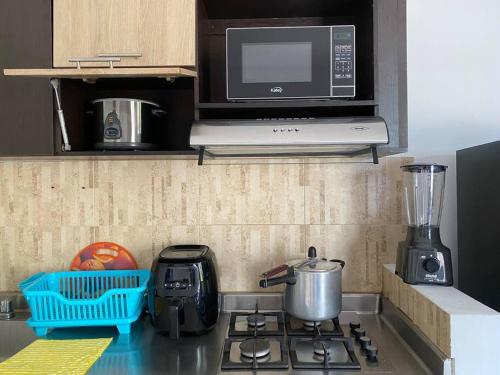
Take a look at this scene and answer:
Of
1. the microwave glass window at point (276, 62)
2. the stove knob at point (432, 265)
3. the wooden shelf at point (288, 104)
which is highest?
the microwave glass window at point (276, 62)

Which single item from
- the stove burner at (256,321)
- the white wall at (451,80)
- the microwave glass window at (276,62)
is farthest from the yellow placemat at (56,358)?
the white wall at (451,80)

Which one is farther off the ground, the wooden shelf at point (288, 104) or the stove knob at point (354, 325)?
the wooden shelf at point (288, 104)

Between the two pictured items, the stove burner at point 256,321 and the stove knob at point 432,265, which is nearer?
the stove knob at point 432,265

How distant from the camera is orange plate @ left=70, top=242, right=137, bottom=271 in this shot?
5.20ft

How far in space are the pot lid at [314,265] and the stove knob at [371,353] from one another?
25cm

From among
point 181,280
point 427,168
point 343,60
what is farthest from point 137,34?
point 427,168

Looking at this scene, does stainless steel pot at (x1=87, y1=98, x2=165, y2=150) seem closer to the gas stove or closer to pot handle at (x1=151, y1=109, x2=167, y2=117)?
pot handle at (x1=151, y1=109, x2=167, y2=117)

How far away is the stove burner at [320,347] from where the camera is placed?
1173 millimetres

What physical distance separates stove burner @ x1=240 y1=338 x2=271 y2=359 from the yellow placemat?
1.41 feet

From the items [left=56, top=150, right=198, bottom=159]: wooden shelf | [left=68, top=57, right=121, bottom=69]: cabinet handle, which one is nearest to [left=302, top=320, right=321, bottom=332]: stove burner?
[left=56, top=150, right=198, bottom=159]: wooden shelf

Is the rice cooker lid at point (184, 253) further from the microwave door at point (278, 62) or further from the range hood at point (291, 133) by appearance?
the microwave door at point (278, 62)

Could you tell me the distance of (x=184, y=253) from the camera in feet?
4.53

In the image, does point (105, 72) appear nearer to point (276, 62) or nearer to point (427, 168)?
point (276, 62)

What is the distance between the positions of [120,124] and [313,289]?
79 centimetres
